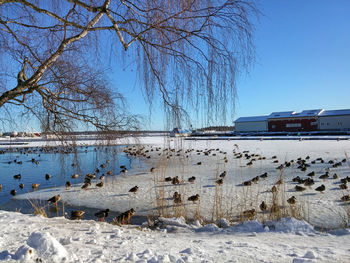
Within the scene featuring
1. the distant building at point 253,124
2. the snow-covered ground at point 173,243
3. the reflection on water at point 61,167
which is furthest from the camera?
the distant building at point 253,124

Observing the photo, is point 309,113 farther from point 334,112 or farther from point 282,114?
point 282,114

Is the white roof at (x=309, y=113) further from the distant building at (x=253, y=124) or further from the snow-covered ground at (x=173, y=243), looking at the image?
the snow-covered ground at (x=173, y=243)

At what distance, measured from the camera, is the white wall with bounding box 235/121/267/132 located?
194ft

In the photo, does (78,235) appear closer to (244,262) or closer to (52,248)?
(52,248)

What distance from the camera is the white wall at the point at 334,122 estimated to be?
50250mm

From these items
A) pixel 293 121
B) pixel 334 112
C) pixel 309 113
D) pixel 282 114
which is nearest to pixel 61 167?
pixel 293 121

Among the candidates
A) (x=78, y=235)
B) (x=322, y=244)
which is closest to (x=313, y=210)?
(x=322, y=244)

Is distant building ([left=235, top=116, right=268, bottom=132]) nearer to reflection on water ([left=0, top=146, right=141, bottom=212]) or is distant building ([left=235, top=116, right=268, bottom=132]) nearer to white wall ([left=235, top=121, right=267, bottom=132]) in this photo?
white wall ([left=235, top=121, right=267, bottom=132])

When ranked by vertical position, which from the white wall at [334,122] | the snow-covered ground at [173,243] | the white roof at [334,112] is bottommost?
the snow-covered ground at [173,243]

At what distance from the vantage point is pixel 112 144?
3479 mm

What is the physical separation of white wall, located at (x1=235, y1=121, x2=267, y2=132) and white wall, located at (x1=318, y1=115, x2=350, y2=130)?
1111 cm

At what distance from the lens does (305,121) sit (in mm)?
53375

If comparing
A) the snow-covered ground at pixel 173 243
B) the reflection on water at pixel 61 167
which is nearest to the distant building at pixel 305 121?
the reflection on water at pixel 61 167

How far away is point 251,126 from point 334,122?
16.7 metres
